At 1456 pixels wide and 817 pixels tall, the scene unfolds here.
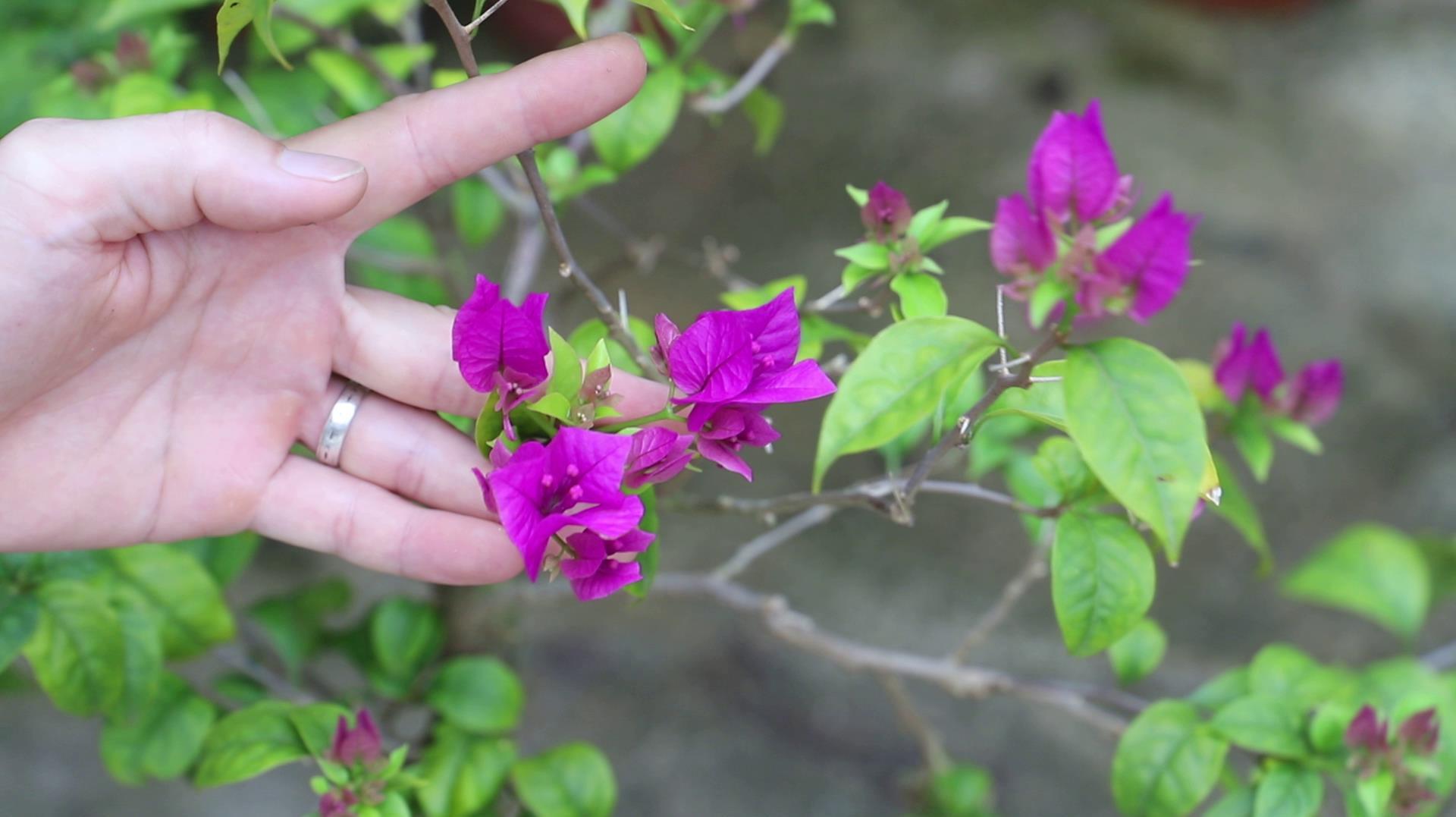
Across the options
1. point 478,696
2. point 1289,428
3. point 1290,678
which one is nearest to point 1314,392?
point 1289,428

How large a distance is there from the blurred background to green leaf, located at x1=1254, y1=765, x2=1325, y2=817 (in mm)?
621

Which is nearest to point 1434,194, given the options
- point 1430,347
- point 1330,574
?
point 1430,347

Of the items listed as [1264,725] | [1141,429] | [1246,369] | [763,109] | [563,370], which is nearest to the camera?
[1141,429]

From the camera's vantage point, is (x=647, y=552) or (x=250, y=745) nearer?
A: (x=647, y=552)

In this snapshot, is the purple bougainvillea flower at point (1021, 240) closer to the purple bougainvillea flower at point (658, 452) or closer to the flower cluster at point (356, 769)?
the purple bougainvillea flower at point (658, 452)

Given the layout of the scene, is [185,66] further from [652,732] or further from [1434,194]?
[1434,194]

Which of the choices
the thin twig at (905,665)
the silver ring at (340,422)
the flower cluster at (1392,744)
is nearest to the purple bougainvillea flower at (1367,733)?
the flower cluster at (1392,744)

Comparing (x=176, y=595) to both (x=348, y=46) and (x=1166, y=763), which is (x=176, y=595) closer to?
(x=348, y=46)

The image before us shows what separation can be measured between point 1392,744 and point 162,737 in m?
0.93

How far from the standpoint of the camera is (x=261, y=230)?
2.16 ft

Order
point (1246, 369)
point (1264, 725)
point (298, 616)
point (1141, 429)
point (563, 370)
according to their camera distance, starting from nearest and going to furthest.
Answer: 1. point (1141, 429)
2. point (563, 370)
3. point (1264, 725)
4. point (1246, 369)
5. point (298, 616)

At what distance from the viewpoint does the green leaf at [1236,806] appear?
0.81m

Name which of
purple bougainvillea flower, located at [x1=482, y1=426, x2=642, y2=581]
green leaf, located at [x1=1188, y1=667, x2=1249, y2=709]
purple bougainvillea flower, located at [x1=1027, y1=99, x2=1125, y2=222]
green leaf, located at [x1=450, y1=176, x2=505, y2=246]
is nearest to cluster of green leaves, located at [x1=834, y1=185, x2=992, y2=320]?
purple bougainvillea flower, located at [x1=1027, y1=99, x2=1125, y2=222]

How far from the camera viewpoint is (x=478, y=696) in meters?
0.95
